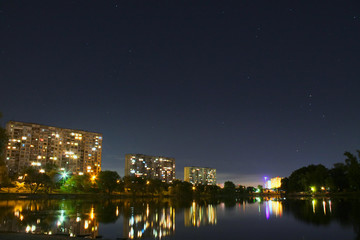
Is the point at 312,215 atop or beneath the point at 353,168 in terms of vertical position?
beneath

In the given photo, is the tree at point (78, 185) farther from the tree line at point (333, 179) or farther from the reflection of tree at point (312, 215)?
the tree line at point (333, 179)

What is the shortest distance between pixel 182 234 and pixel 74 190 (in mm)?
106359

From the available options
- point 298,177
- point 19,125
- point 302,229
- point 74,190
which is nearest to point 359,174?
point 298,177

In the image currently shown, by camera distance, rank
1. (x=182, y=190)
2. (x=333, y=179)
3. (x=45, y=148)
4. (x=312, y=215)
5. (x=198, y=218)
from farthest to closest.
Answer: (x=45, y=148)
(x=182, y=190)
(x=333, y=179)
(x=312, y=215)
(x=198, y=218)

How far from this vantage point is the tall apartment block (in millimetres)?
163500

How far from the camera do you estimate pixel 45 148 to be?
578ft

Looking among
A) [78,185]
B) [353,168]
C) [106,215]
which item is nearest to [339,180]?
[353,168]

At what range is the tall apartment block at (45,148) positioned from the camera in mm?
163500

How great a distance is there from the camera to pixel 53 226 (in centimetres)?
3011

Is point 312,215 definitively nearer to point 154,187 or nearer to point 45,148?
point 154,187

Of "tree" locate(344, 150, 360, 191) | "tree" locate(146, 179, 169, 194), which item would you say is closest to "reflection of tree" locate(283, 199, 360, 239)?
"tree" locate(344, 150, 360, 191)

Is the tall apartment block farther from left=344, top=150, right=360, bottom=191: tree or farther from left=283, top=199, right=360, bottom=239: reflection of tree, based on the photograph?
left=283, top=199, right=360, bottom=239: reflection of tree

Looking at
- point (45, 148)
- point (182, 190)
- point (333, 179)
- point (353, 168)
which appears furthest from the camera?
point (45, 148)

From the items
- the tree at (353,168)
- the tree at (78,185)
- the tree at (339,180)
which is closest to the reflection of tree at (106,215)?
the tree at (78,185)
